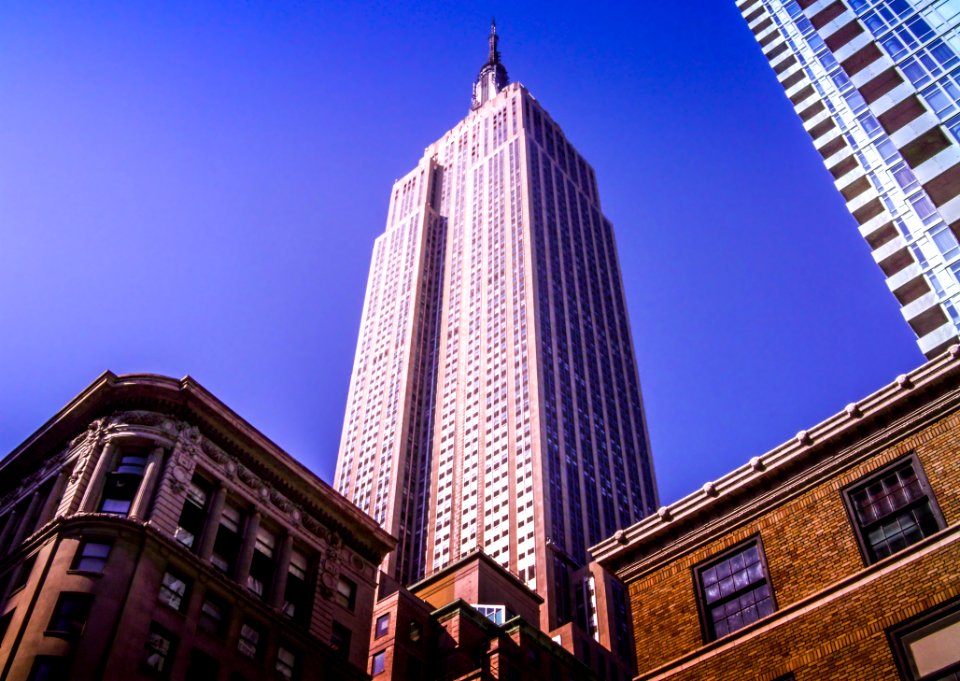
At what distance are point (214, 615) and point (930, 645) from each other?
34707 millimetres

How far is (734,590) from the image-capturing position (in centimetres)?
2656

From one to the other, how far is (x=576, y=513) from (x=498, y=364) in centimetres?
3691

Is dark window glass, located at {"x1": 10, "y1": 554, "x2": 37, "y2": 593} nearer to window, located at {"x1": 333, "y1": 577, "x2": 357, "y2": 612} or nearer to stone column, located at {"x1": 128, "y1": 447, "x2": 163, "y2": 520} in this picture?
stone column, located at {"x1": 128, "y1": 447, "x2": 163, "y2": 520}

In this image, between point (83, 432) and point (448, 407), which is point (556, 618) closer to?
point (448, 407)

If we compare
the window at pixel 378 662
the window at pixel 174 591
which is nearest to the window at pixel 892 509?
the window at pixel 174 591

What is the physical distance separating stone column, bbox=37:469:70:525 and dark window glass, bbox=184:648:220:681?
1073cm

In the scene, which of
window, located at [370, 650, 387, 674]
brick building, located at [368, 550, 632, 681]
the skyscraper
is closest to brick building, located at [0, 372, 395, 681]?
window, located at [370, 650, 387, 674]

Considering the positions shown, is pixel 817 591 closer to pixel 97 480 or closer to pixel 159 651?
pixel 159 651

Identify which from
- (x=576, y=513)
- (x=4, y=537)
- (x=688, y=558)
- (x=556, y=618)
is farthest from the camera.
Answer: (x=576, y=513)

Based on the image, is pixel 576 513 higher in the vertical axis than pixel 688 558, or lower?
higher

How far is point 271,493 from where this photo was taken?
5512 cm

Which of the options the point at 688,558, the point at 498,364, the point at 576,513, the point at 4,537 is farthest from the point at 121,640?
the point at 498,364

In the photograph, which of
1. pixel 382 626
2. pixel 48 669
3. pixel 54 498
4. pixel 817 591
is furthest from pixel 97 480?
pixel 817 591

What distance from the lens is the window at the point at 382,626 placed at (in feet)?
235
